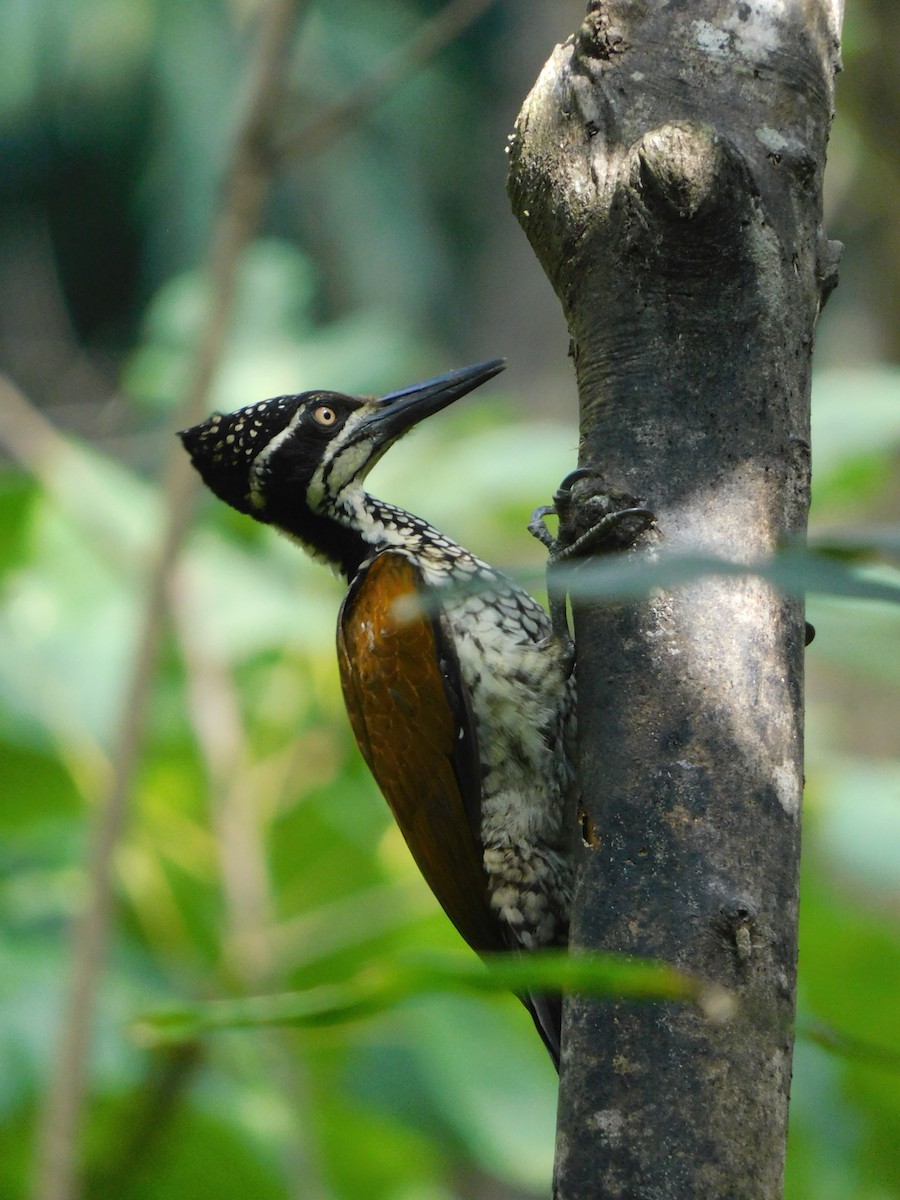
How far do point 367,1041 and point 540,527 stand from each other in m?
1.99

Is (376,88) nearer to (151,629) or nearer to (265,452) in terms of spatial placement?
(265,452)

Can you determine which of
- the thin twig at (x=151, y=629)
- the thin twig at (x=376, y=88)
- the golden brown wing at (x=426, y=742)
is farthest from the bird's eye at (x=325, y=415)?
the thin twig at (x=376, y=88)

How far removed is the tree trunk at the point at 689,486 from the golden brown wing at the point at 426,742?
3.11ft

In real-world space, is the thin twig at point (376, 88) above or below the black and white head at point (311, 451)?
above

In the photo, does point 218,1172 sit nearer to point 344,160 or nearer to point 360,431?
point 360,431

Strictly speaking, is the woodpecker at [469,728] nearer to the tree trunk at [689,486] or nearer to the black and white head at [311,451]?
the black and white head at [311,451]

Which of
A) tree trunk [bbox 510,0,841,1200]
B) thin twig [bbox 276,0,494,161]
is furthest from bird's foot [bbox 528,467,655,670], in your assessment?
thin twig [bbox 276,0,494,161]

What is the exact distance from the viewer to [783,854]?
5.49ft

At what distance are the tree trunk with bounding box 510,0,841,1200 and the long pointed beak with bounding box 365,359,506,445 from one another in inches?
48.2

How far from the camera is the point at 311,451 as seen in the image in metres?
3.23

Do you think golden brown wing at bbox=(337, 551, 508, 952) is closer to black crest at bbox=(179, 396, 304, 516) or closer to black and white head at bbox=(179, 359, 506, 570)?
black and white head at bbox=(179, 359, 506, 570)

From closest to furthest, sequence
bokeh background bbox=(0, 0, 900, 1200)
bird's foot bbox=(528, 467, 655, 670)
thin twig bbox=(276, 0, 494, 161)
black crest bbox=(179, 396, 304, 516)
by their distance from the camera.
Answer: bird's foot bbox=(528, 467, 655, 670) → black crest bbox=(179, 396, 304, 516) → thin twig bbox=(276, 0, 494, 161) → bokeh background bbox=(0, 0, 900, 1200)

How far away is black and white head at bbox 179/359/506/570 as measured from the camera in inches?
125

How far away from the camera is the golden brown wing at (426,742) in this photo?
2852 millimetres
